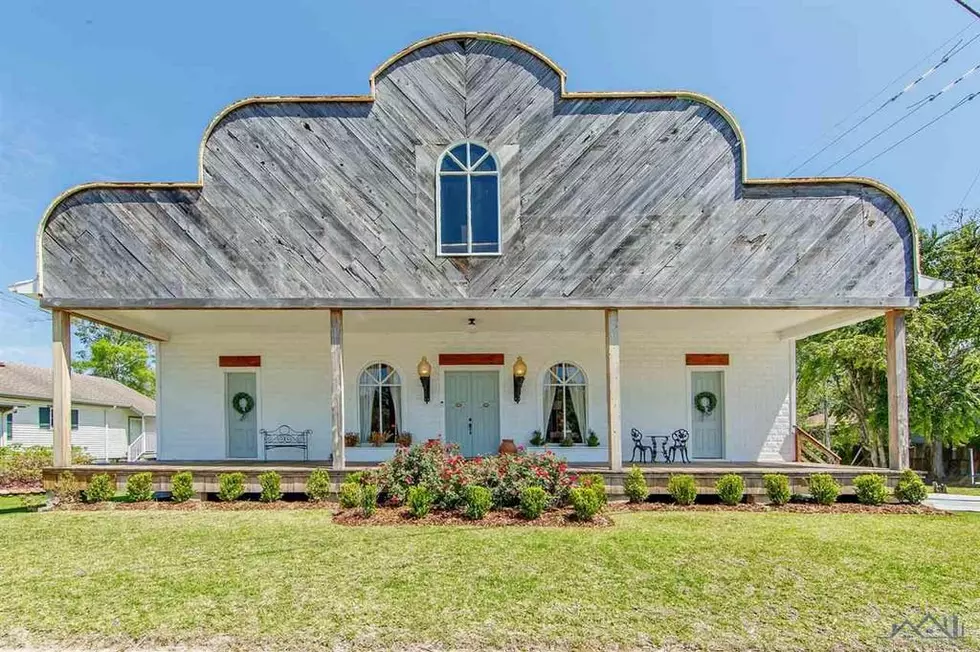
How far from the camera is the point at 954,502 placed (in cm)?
883

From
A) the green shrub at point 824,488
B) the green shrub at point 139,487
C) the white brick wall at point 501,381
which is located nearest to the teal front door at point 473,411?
the white brick wall at point 501,381

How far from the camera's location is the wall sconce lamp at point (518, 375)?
11.1 metres

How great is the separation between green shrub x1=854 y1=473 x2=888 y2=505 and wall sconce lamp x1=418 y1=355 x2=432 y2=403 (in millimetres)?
7514

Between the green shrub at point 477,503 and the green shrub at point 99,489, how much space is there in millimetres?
5690

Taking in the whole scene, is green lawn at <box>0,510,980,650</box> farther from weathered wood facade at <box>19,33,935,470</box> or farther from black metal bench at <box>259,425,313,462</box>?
black metal bench at <box>259,425,313,462</box>

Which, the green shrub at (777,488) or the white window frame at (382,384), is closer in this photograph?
the green shrub at (777,488)

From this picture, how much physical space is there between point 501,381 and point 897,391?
6.74m

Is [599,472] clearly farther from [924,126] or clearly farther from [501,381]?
[924,126]

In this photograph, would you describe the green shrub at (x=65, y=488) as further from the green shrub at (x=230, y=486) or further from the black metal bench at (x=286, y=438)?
the black metal bench at (x=286, y=438)

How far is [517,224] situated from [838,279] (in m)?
4.91

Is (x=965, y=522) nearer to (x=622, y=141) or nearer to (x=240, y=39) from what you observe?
(x=622, y=141)

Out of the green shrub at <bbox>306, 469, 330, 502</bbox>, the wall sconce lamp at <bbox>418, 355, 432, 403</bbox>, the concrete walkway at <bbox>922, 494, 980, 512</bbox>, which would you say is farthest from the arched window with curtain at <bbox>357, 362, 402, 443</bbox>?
the concrete walkway at <bbox>922, 494, 980, 512</bbox>

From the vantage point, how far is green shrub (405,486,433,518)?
704 centimetres

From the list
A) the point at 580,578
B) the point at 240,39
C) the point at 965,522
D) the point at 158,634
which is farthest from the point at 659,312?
the point at 240,39
